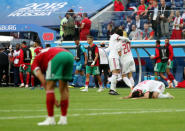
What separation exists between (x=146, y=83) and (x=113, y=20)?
42.0ft

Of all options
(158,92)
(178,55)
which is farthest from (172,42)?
(158,92)

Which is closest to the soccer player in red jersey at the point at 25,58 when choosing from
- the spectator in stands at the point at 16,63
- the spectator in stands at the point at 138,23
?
the spectator in stands at the point at 16,63

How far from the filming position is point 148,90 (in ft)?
49.0

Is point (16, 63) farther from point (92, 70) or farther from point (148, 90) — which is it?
point (148, 90)

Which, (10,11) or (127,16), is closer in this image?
(127,16)

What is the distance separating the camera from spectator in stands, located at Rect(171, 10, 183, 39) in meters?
25.4

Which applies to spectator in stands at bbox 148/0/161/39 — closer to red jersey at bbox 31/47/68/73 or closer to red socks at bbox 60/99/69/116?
red jersey at bbox 31/47/68/73

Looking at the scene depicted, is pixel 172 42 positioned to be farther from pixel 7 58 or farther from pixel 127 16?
pixel 7 58

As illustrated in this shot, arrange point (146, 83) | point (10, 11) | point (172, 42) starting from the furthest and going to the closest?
point (10, 11) → point (172, 42) → point (146, 83)

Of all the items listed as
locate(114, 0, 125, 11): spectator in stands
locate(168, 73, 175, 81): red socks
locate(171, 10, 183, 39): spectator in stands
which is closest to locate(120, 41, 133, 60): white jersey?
locate(168, 73, 175, 81): red socks

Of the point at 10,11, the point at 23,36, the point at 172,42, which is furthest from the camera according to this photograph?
the point at 10,11

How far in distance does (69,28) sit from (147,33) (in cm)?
419

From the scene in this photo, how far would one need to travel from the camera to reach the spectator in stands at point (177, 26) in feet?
83.4

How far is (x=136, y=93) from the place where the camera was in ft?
49.4
